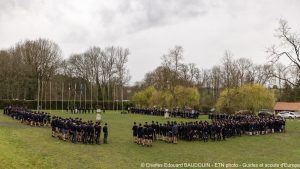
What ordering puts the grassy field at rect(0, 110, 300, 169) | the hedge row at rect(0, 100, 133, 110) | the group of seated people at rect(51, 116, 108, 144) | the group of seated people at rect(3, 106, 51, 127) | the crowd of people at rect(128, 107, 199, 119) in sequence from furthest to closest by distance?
the hedge row at rect(0, 100, 133, 110)
the crowd of people at rect(128, 107, 199, 119)
the group of seated people at rect(3, 106, 51, 127)
the group of seated people at rect(51, 116, 108, 144)
the grassy field at rect(0, 110, 300, 169)

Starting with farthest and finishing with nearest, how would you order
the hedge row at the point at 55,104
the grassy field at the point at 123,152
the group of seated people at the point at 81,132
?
the hedge row at the point at 55,104, the group of seated people at the point at 81,132, the grassy field at the point at 123,152

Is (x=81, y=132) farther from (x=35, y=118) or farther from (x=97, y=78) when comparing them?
(x=97, y=78)

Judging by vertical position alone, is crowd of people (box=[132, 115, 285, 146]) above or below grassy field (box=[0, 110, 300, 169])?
above

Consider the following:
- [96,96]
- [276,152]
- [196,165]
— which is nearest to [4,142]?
[196,165]

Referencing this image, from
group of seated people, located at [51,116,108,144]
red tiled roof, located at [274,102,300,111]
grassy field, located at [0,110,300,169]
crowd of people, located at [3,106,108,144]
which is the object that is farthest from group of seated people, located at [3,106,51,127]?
red tiled roof, located at [274,102,300,111]

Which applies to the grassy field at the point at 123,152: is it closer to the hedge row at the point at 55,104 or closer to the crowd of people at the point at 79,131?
the crowd of people at the point at 79,131

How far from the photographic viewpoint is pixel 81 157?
19.9 metres

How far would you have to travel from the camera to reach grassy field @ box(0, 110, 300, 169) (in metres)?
18.5

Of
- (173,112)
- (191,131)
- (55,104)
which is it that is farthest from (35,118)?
(55,104)

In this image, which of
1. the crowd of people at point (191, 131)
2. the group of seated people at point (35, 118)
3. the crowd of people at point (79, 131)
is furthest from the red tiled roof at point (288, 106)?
the crowd of people at point (79, 131)

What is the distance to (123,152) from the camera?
2191 centimetres

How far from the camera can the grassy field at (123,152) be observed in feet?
60.6

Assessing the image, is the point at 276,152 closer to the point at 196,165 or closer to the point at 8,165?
the point at 196,165

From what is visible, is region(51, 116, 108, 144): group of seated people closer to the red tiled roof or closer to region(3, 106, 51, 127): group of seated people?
region(3, 106, 51, 127): group of seated people
